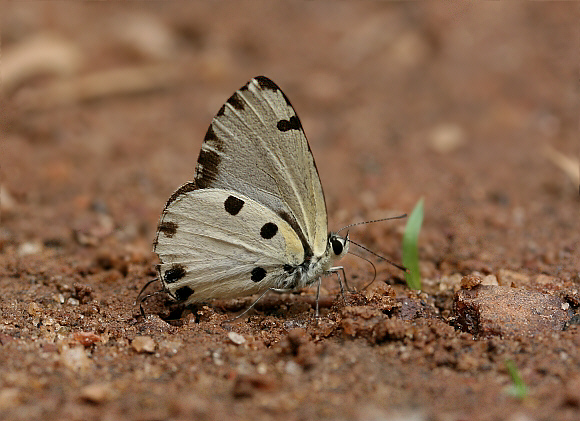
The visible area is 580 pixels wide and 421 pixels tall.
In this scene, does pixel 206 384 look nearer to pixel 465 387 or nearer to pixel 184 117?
pixel 465 387

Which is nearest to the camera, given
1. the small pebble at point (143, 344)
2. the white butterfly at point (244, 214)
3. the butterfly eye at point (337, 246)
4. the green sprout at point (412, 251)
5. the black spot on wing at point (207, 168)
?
the small pebble at point (143, 344)

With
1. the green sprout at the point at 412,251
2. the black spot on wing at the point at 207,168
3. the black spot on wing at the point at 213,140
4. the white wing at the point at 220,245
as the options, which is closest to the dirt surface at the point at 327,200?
the green sprout at the point at 412,251

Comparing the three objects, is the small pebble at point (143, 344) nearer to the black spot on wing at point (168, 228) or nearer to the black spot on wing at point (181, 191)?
the black spot on wing at point (168, 228)

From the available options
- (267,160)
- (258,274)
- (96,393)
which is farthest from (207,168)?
(96,393)

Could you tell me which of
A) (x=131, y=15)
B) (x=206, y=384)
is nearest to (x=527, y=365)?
(x=206, y=384)

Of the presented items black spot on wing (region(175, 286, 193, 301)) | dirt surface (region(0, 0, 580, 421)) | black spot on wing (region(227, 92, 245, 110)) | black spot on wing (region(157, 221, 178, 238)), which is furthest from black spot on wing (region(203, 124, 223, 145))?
dirt surface (region(0, 0, 580, 421))

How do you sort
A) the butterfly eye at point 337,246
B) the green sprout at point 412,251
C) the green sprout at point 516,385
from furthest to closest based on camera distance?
the green sprout at point 412,251 → the butterfly eye at point 337,246 → the green sprout at point 516,385

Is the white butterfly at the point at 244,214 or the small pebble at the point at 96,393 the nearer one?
the small pebble at the point at 96,393

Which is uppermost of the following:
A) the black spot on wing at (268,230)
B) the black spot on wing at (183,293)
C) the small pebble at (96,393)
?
the black spot on wing at (268,230)
